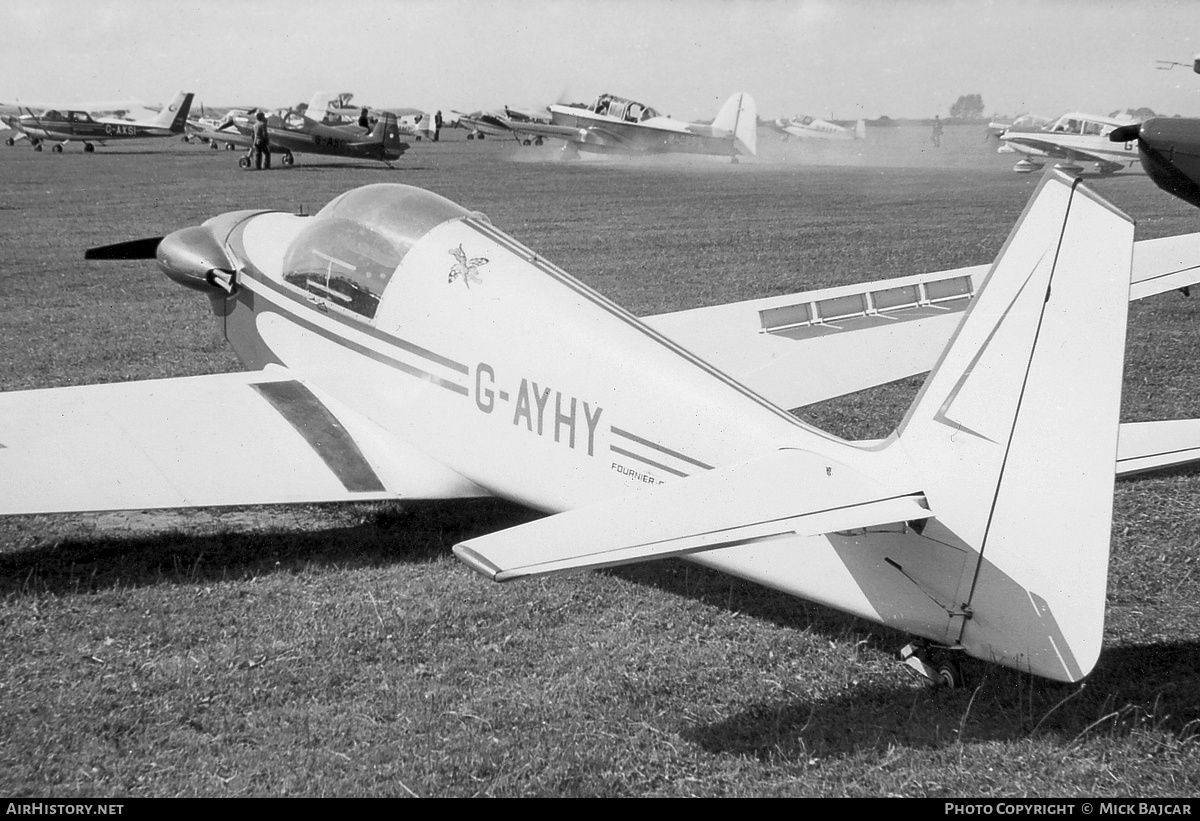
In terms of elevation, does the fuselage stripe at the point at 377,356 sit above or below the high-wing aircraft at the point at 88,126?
below

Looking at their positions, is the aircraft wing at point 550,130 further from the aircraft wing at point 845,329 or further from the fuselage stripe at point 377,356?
the fuselage stripe at point 377,356

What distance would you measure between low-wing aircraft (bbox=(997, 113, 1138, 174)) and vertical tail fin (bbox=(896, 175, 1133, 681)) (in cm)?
3087

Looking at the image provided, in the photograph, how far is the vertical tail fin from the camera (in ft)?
11.4

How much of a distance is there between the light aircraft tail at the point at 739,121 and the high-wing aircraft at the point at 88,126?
26.2m

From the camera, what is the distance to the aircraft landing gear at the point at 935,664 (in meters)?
4.27

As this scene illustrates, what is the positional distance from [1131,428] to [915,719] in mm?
1692

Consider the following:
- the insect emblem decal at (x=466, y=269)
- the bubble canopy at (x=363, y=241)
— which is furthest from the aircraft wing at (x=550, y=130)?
the insect emblem decal at (x=466, y=269)

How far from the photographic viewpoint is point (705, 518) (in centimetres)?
355

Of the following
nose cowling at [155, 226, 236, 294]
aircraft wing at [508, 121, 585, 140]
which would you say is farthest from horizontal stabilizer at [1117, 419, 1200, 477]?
aircraft wing at [508, 121, 585, 140]

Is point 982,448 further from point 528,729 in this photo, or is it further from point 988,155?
point 988,155

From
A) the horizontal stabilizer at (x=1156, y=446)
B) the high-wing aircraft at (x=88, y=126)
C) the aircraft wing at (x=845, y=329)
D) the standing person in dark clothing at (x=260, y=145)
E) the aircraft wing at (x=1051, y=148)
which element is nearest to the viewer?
the horizontal stabilizer at (x=1156, y=446)

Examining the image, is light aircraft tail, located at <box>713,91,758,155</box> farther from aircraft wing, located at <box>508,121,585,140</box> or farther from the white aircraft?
the white aircraft

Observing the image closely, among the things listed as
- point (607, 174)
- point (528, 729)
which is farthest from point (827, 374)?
point (607, 174)

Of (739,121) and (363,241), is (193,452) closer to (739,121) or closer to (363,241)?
(363,241)
